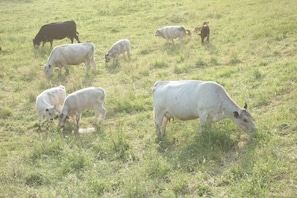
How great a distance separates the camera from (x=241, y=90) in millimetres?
10781

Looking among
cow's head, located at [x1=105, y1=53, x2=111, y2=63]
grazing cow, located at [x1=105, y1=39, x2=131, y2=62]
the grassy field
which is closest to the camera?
the grassy field

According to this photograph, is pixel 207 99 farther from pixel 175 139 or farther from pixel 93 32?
pixel 93 32

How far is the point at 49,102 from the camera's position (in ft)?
36.2

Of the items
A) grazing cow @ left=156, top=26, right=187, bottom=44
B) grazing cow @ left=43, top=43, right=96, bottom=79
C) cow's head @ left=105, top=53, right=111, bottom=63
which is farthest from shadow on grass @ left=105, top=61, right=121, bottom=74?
grazing cow @ left=156, top=26, right=187, bottom=44

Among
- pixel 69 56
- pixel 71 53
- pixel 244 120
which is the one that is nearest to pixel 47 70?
pixel 69 56

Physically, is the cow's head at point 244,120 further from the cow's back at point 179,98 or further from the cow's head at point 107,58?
the cow's head at point 107,58

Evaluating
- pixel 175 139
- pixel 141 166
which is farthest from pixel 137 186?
pixel 175 139

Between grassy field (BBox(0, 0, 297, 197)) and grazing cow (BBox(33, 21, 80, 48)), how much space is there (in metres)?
0.56

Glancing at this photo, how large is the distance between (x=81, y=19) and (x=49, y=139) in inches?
772

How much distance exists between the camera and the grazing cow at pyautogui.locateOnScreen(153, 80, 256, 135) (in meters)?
7.74

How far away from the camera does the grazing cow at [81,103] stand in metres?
10.1

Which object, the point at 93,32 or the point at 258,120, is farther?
the point at 93,32

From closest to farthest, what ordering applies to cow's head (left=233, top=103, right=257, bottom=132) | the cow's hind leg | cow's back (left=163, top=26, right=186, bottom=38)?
1. cow's head (left=233, top=103, right=257, bottom=132)
2. the cow's hind leg
3. cow's back (left=163, top=26, right=186, bottom=38)

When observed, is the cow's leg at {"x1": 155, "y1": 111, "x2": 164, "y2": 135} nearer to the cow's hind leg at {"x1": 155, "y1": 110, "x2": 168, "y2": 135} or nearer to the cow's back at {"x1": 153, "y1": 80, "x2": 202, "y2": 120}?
the cow's hind leg at {"x1": 155, "y1": 110, "x2": 168, "y2": 135}
